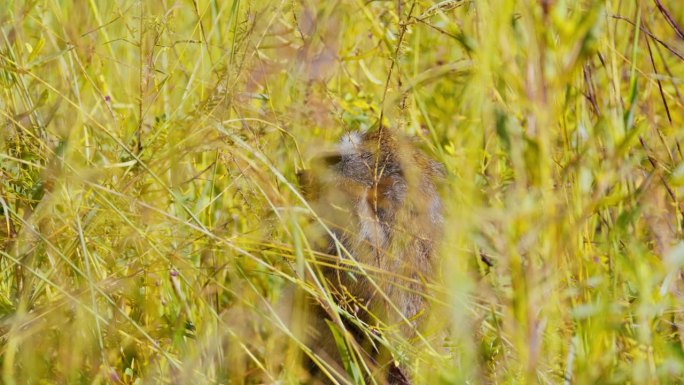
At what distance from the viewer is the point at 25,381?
181cm

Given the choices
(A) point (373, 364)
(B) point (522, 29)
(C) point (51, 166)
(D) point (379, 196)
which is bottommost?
(A) point (373, 364)

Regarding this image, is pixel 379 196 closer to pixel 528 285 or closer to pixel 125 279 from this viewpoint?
pixel 125 279

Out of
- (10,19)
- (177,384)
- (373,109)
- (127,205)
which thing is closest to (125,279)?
(127,205)

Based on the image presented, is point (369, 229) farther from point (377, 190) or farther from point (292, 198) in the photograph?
point (292, 198)

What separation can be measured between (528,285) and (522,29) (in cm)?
41

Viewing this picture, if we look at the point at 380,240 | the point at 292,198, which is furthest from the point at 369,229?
the point at 292,198

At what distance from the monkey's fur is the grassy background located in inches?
4.9

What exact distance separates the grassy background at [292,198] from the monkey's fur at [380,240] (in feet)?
0.41

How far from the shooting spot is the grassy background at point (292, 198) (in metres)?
1.18

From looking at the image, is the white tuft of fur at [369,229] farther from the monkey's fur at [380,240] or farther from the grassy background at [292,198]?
the grassy background at [292,198]

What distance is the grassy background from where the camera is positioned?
46.4 inches

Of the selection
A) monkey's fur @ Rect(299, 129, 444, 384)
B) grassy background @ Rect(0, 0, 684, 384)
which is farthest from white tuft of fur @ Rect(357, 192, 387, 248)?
grassy background @ Rect(0, 0, 684, 384)

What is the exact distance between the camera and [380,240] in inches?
81.7

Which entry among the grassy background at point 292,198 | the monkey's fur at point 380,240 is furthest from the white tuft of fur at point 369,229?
the grassy background at point 292,198
